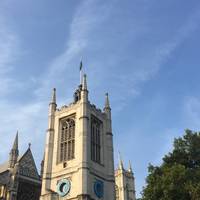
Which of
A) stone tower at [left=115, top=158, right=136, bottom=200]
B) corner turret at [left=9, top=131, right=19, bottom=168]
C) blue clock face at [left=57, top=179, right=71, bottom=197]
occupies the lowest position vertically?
blue clock face at [left=57, top=179, right=71, bottom=197]

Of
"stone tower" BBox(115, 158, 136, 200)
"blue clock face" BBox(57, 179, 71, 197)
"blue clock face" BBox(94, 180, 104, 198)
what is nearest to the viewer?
"blue clock face" BBox(57, 179, 71, 197)

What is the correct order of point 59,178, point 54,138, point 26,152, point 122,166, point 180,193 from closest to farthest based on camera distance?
point 180,193 → point 59,178 → point 54,138 → point 26,152 → point 122,166

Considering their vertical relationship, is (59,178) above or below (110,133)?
below

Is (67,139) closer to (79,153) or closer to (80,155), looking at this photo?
(79,153)

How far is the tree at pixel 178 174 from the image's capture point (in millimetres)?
24641

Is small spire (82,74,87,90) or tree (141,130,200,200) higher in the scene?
small spire (82,74,87,90)

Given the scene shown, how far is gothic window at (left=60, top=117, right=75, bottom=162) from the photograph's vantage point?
148 feet

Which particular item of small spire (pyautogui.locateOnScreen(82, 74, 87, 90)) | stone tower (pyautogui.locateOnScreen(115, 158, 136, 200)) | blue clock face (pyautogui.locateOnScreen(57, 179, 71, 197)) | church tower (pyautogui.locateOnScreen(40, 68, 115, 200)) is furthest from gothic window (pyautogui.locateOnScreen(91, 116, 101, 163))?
stone tower (pyautogui.locateOnScreen(115, 158, 136, 200))

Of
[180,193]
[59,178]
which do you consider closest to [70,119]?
[59,178]

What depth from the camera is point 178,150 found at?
28.2 metres

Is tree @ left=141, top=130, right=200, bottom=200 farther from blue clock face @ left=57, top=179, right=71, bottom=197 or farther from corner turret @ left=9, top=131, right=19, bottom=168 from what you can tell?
corner turret @ left=9, top=131, right=19, bottom=168

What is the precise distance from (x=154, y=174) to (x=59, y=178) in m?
18.8

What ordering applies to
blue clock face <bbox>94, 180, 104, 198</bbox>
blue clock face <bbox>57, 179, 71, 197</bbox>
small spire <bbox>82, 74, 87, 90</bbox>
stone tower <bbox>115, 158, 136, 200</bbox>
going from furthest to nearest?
stone tower <bbox>115, 158, 136, 200</bbox>
small spire <bbox>82, 74, 87, 90</bbox>
blue clock face <bbox>94, 180, 104, 198</bbox>
blue clock face <bbox>57, 179, 71, 197</bbox>

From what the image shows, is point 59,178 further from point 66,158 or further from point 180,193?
point 180,193
